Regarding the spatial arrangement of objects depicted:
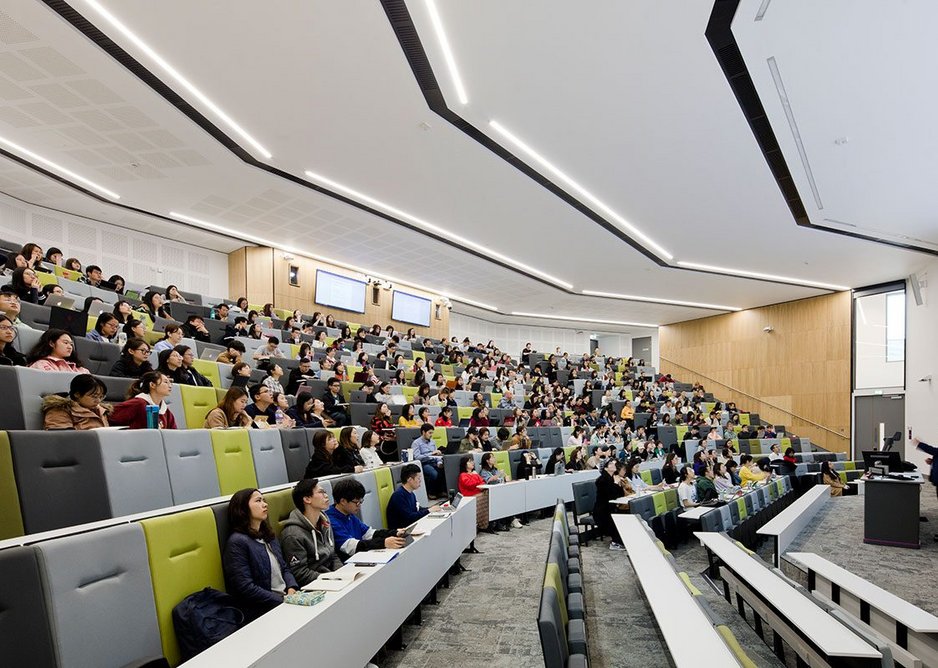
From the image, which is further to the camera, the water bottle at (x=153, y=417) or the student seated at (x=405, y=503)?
the student seated at (x=405, y=503)

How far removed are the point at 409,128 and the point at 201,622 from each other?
19.5 ft

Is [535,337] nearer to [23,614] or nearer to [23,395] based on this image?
[23,395]

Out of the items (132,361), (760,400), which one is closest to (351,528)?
(132,361)

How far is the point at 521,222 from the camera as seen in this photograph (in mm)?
10141

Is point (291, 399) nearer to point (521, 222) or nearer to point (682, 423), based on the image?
point (521, 222)

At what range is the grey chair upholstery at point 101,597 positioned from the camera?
5.35ft

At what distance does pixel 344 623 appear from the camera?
2354 mm

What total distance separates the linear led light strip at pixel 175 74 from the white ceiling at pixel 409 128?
7cm

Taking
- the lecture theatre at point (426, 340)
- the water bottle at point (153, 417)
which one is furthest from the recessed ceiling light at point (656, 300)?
the water bottle at point (153, 417)

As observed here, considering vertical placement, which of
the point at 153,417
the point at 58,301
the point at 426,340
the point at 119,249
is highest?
the point at 119,249

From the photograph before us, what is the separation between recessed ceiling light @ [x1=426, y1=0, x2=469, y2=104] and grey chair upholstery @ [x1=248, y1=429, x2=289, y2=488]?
3.48 metres

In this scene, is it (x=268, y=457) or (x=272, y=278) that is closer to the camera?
(x=268, y=457)

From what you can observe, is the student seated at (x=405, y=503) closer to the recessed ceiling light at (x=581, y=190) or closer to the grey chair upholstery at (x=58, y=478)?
the grey chair upholstery at (x=58, y=478)

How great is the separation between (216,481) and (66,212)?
9.25m
